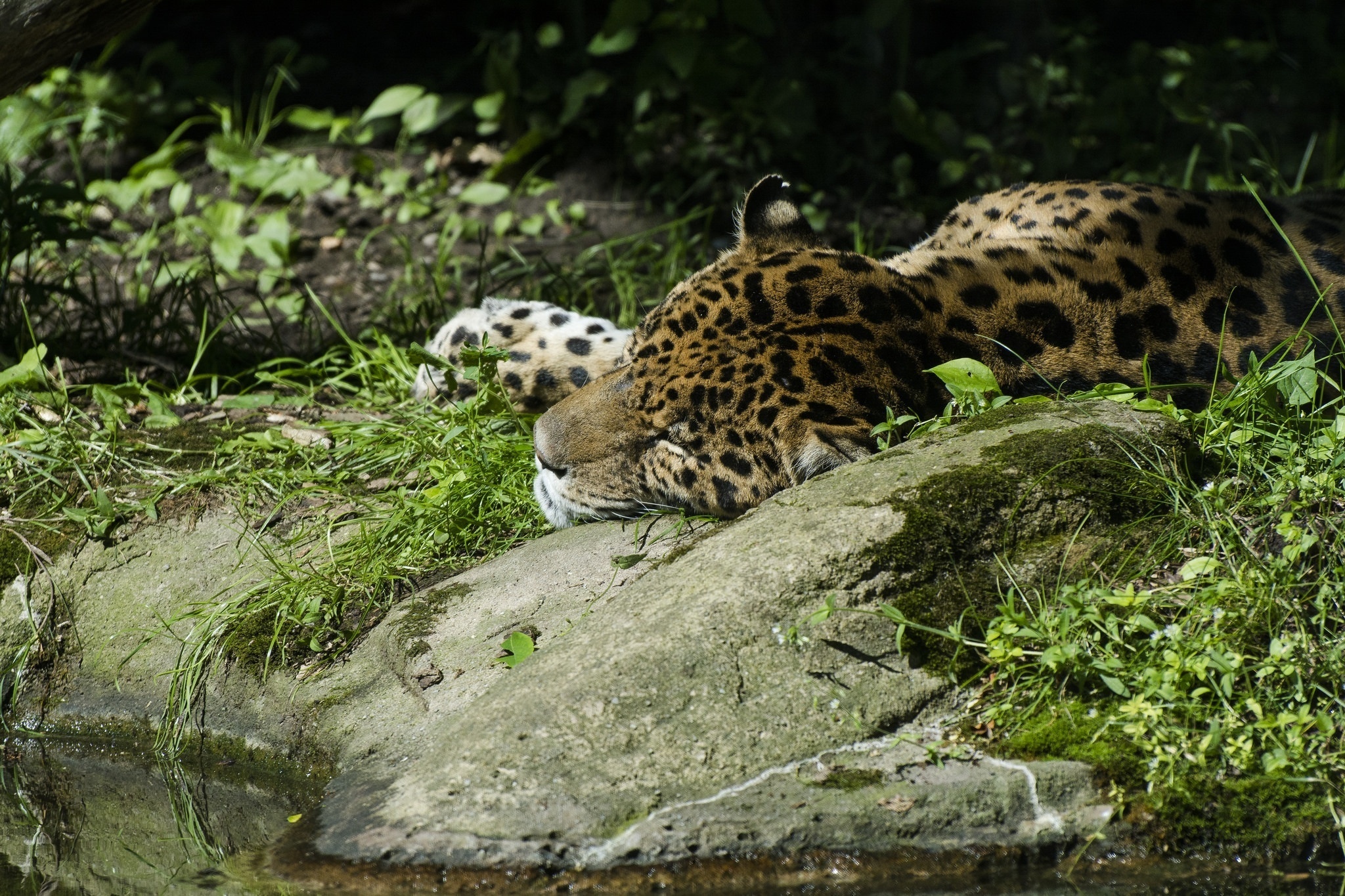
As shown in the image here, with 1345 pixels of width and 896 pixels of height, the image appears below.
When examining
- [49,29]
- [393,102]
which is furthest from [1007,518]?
[393,102]

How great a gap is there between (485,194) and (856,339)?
4.74m

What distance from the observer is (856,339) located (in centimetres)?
432

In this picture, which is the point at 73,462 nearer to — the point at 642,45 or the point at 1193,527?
the point at 1193,527

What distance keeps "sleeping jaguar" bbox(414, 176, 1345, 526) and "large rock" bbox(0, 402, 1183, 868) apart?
28 cm

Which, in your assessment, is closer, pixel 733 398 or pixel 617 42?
pixel 733 398

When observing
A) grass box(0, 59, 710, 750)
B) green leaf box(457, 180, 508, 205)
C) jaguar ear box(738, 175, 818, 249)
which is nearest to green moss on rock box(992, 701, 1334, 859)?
jaguar ear box(738, 175, 818, 249)

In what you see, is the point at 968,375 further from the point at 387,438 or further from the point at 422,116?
the point at 422,116

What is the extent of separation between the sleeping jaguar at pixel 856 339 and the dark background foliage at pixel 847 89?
3.63 meters

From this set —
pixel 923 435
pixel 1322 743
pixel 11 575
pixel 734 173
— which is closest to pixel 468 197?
pixel 734 173

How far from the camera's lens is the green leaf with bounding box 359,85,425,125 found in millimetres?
8820

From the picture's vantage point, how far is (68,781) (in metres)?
4.17

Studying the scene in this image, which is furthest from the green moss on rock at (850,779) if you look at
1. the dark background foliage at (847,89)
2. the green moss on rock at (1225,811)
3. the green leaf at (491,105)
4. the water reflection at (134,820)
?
the green leaf at (491,105)

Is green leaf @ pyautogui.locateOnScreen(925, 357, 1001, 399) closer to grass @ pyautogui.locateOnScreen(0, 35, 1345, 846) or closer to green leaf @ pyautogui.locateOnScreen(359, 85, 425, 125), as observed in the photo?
grass @ pyautogui.locateOnScreen(0, 35, 1345, 846)

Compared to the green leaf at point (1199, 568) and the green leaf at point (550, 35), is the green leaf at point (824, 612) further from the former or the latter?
the green leaf at point (550, 35)
